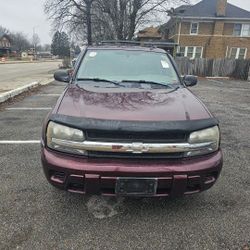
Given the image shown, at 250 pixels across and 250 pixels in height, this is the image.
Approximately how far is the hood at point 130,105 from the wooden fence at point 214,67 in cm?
2139

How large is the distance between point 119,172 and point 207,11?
117ft

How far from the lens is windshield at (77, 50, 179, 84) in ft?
12.8

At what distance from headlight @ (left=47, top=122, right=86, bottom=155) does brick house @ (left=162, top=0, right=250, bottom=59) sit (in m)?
33.1

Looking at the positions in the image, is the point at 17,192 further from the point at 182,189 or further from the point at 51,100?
the point at 51,100

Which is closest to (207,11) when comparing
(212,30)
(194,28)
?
A: (212,30)

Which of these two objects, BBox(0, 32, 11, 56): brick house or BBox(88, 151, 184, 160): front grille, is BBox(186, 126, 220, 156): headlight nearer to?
BBox(88, 151, 184, 160): front grille

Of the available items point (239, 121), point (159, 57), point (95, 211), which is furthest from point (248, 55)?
point (95, 211)

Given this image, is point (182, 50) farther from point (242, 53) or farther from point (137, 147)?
point (137, 147)

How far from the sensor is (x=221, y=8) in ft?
107

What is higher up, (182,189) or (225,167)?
(182,189)

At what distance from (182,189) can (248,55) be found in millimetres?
35537

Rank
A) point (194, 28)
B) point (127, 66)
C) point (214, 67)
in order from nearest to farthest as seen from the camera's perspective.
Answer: point (127, 66) → point (214, 67) → point (194, 28)

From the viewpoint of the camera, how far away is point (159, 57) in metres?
4.40

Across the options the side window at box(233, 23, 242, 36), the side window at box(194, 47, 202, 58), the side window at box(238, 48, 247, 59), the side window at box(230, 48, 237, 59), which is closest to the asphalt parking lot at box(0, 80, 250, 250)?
the side window at box(194, 47, 202, 58)
